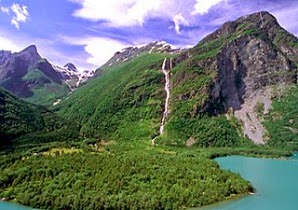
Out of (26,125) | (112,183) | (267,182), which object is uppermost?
(26,125)

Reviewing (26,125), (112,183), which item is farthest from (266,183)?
(26,125)

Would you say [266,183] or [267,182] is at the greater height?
[267,182]

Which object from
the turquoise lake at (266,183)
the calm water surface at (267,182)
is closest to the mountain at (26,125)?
the turquoise lake at (266,183)

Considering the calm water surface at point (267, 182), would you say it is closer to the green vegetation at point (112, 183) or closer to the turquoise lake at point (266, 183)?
the turquoise lake at point (266, 183)

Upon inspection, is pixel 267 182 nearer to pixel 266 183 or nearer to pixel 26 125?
pixel 266 183

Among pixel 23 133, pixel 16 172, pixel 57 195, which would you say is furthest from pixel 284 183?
pixel 23 133

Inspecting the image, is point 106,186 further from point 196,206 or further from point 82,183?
point 196,206
